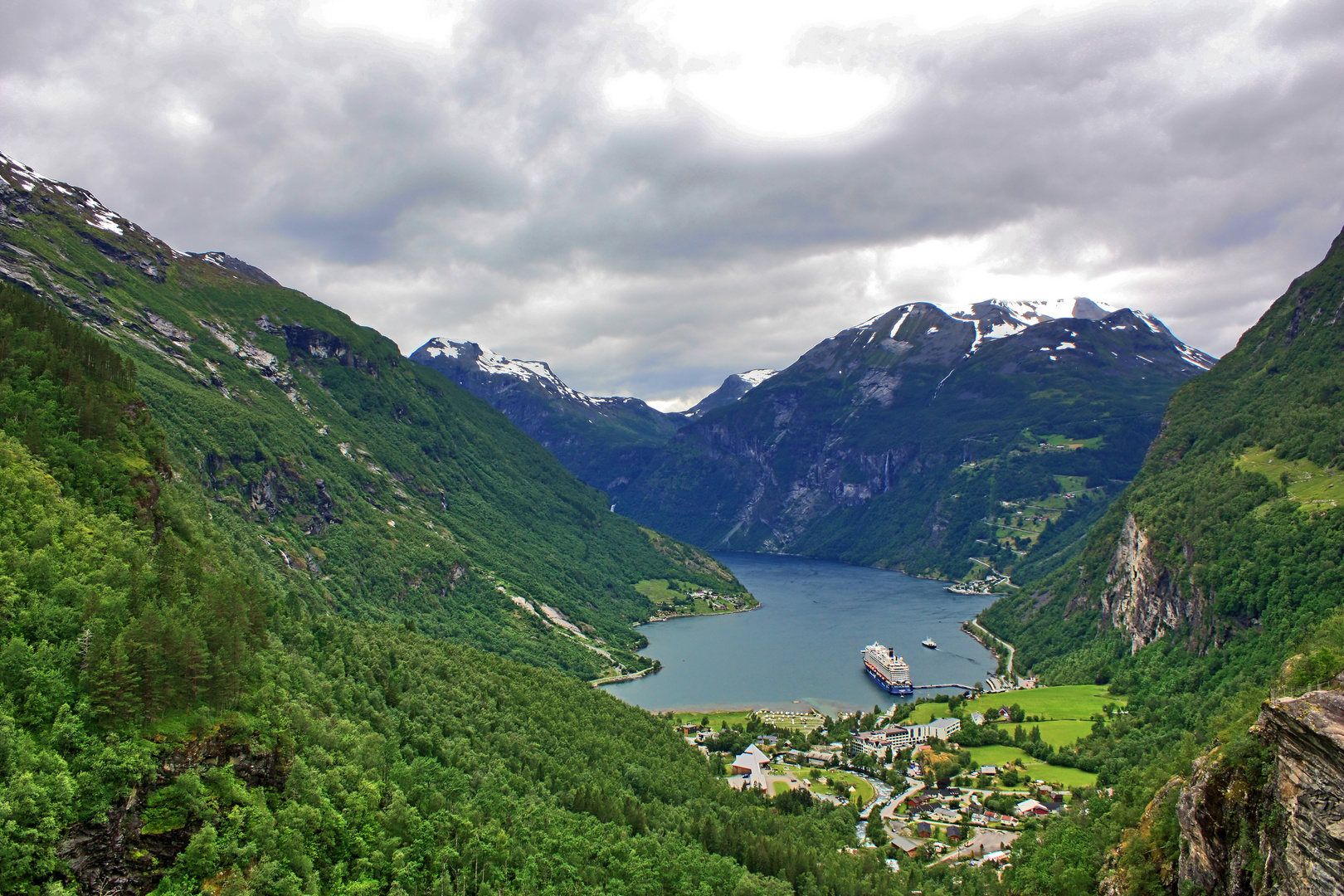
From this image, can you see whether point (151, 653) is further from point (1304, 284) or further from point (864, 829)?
point (1304, 284)

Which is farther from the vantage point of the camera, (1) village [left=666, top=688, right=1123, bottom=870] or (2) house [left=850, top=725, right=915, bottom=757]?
(2) house [left=850, top=725, right=915, bottom=757]

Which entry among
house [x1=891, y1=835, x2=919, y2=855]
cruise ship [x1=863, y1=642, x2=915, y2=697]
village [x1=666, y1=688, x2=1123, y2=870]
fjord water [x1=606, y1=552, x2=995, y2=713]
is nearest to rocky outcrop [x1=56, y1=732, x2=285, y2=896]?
village [x1=666, y1=688, x2=1123, y2=870]

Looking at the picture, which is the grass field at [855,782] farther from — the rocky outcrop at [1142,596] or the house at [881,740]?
the rocky outcrop at [1142,596]

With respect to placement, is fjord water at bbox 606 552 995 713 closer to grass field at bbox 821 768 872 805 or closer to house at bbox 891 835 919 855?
grass field at bbox 821 768 872 805

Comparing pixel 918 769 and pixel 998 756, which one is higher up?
pixel 998 756

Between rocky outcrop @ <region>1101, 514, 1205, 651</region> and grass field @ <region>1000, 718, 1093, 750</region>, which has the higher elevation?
rocky outcrop @ <region>1101, 514, 1205, 651</region>

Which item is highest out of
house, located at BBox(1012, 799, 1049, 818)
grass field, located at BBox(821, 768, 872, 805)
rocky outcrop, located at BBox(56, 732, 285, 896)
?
rocky outcrop, located at BBox(56, 732, 285, 896)

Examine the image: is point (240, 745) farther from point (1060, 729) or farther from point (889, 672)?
point (889, 672)

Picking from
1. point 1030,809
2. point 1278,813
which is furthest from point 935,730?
point 1278,813
